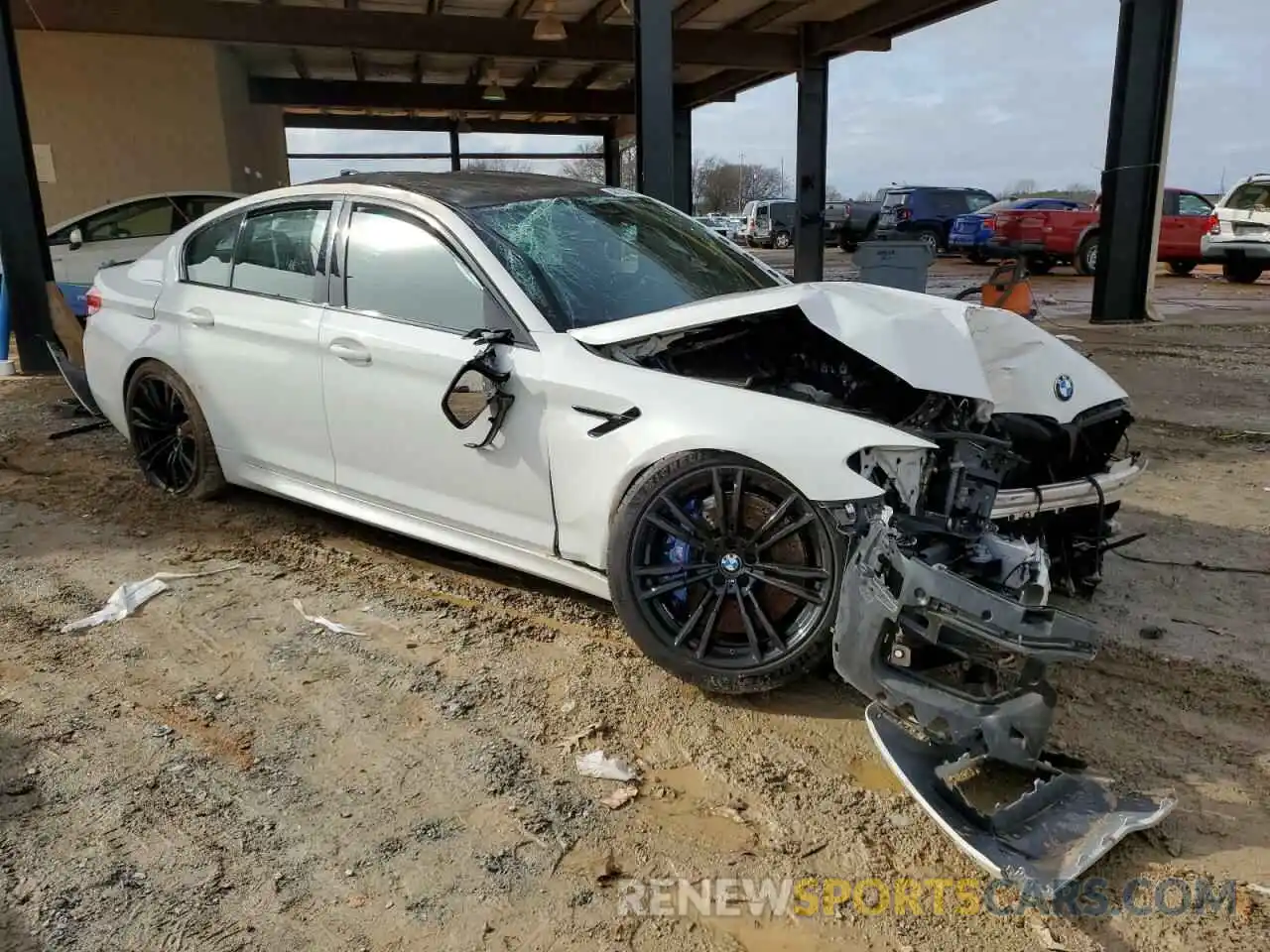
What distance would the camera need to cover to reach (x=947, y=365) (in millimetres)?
2859

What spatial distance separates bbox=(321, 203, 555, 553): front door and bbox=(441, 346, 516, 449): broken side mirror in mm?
35

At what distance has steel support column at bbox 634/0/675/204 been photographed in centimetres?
833

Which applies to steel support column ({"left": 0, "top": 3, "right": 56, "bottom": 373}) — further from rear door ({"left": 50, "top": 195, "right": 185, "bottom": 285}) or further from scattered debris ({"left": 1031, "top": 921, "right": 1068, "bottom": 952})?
scattered debris ({"left": 1031, "top": 921, "right": 1068, "bottom": 952})

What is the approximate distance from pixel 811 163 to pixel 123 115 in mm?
9690

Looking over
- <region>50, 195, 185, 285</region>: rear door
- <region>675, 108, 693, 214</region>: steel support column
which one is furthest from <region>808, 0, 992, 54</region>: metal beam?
<region>50, 195, 185, 285</region>: rear door

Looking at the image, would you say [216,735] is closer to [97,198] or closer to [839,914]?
[839,914]

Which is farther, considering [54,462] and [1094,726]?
[54,462]

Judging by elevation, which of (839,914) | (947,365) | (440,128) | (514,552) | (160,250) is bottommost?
(839,914)

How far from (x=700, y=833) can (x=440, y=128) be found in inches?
896

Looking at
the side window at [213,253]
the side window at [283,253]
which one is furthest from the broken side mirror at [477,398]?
the side window at [213,253]

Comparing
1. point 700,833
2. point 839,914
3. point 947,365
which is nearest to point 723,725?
point 700,833

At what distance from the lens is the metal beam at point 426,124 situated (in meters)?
21.5

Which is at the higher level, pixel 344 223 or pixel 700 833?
pixel 344 223

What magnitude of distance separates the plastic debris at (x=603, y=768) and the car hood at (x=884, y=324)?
1.34 metres
